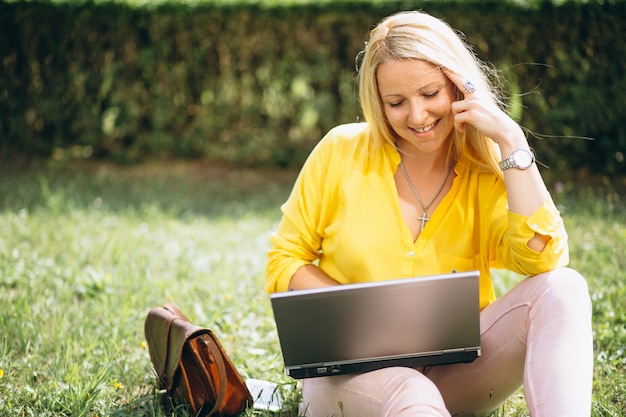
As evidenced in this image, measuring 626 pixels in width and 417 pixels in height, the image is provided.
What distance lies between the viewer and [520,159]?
2.44 metres

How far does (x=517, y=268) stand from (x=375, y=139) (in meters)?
0.68

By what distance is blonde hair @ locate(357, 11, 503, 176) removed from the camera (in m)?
2.49

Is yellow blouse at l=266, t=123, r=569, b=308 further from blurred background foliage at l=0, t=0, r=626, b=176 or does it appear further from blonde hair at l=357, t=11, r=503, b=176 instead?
blurred background foliage at l=0, t=0, r=626, b=176

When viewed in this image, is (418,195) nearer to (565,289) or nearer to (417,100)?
(417,100)

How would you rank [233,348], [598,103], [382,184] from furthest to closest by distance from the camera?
[598,103], [233,348], [382,184]

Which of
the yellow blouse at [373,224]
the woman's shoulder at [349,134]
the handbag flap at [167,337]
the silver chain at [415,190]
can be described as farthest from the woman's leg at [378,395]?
the woman's shoulder at [349,134]

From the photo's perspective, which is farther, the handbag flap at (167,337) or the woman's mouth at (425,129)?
the handbag flap at (167,337)

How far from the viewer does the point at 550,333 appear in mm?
2316

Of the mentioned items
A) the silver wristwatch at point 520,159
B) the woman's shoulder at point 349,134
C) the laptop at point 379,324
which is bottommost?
the laptop at point 379,324

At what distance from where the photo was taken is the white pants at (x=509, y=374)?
2207 millimetres

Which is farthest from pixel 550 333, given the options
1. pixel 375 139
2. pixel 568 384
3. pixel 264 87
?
pixel 264 87

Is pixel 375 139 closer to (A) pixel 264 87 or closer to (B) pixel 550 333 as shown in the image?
(B) pixel 550 333

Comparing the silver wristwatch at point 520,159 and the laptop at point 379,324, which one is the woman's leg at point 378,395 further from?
the silver wristwatch at point 520,159

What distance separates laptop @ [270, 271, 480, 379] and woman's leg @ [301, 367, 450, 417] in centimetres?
6
